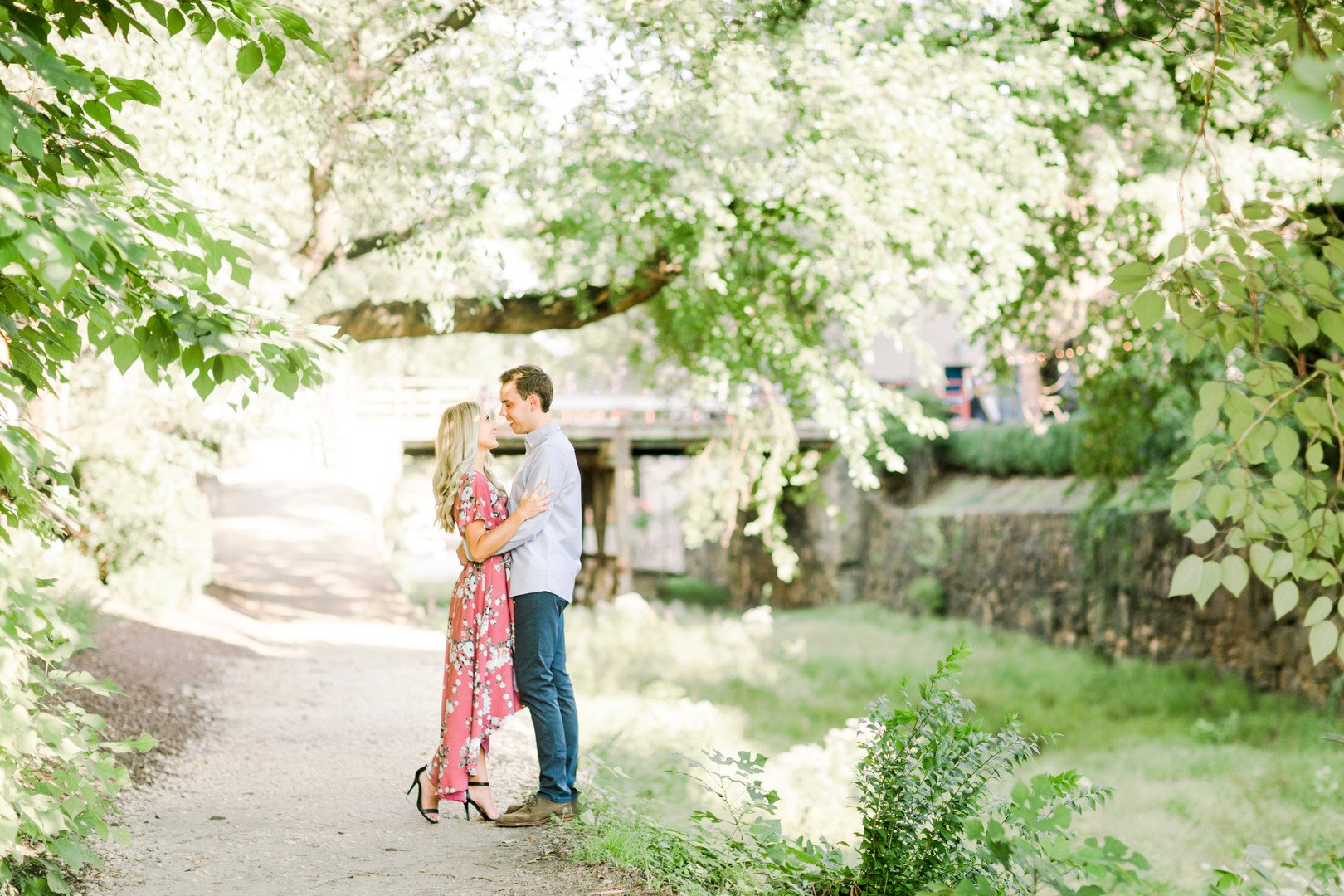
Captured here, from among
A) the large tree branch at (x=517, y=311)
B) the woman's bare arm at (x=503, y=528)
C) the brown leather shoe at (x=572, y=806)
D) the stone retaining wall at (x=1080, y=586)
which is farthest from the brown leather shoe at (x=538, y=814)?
the stone retaining wall at (x=1080, y=586)

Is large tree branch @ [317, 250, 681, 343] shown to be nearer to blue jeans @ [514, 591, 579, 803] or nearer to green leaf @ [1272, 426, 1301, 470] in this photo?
blue jeans @ [514, 591, 579, 803]

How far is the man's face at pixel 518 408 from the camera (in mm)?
4617

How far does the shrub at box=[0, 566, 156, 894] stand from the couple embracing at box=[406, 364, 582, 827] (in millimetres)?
1262

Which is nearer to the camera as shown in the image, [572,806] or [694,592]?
[572,806]

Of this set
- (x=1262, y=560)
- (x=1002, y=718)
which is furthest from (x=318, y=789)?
(x=1002, y=718)

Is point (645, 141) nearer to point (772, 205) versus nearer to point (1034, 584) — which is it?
point (772, 205)

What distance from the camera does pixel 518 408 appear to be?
462 centimetres

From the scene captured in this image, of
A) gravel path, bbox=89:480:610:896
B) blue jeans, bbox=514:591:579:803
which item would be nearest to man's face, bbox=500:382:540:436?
blue jeans, bbox=514:591:579:803

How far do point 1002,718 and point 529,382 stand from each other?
1024 centimetres

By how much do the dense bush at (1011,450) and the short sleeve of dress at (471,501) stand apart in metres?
15.3

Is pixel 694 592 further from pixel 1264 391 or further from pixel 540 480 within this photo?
pixel 1264 391

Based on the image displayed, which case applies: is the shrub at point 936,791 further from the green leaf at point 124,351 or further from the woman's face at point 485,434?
the green leaf at point 124,351

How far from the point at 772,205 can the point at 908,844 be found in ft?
20.4

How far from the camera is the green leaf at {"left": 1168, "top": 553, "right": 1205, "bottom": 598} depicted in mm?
2311
